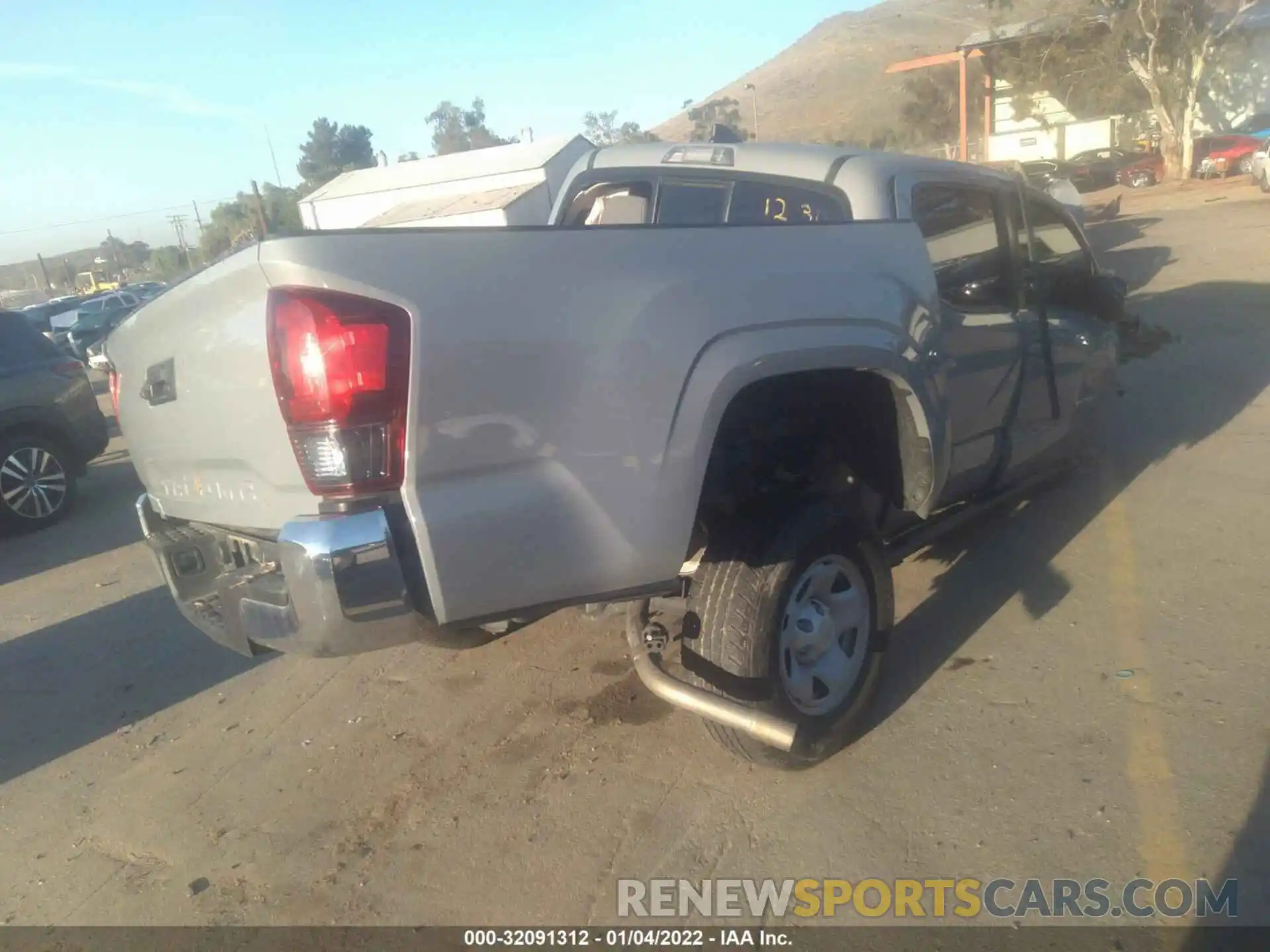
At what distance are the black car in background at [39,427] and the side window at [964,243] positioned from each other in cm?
713

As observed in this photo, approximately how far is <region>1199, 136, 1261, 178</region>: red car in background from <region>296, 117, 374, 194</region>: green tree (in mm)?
39127

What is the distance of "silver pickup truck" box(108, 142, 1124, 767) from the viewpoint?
7.47 feet

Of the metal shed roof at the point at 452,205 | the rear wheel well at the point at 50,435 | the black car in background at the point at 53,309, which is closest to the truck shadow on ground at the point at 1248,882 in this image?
the rear wheel well at the point at 50,435

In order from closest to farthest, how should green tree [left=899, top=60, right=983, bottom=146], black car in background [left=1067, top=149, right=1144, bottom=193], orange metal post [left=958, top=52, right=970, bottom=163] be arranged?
black car in background [left=1067, top=149, right=1144, bottom=193], orange metal post [left=958, top=52, right=970, bottom=163], green tree [left=899, top=60, right=983, bottom=146]

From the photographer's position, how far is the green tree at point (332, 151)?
2073 inches

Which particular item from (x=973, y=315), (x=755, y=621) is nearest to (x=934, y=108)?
(x=973, y=315)

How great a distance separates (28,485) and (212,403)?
6.28 metres

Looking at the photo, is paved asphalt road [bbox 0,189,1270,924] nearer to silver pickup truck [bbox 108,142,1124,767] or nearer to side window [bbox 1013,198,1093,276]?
silver pickup truck [bbox 108,142,1124,767]

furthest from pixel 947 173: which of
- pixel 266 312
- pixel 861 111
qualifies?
pixel 861 111

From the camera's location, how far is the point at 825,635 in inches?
131

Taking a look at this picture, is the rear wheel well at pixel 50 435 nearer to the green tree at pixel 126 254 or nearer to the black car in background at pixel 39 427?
the black car in background at pixel 39 427

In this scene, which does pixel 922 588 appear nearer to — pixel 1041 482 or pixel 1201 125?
pixel 1041 482

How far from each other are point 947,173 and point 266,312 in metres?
2.84

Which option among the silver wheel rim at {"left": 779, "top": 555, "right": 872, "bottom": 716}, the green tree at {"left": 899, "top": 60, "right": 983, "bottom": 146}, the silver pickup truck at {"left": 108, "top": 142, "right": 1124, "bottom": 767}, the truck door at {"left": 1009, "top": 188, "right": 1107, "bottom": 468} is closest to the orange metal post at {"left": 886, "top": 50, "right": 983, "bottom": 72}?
A: the green tree at {"left": 899, "top": 60, "right": 983, "bottom": 146}
